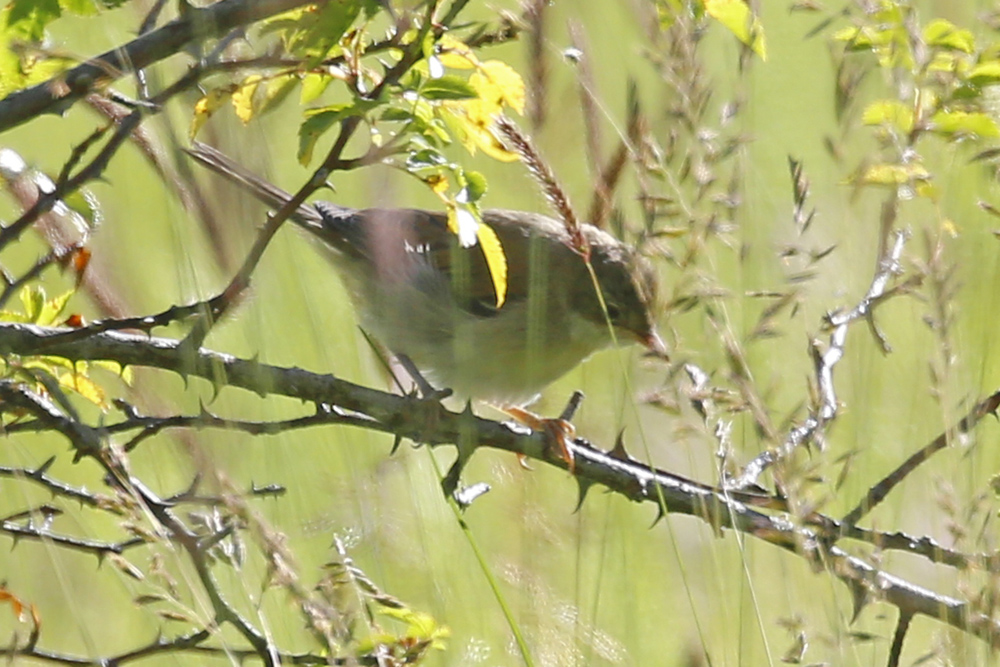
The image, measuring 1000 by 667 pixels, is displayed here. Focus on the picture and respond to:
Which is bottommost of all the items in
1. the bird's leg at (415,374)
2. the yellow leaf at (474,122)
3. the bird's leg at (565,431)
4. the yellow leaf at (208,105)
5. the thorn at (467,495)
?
A: the bird's leg at (415,374)

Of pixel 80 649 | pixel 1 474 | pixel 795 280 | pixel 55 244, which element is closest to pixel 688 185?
pixel 795 280

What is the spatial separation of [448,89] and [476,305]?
5.97 ft

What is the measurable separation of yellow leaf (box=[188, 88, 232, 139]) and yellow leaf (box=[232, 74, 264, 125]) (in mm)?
14

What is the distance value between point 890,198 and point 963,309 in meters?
0.36

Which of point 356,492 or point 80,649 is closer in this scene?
point 356,492

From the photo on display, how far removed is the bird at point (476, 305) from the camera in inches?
127

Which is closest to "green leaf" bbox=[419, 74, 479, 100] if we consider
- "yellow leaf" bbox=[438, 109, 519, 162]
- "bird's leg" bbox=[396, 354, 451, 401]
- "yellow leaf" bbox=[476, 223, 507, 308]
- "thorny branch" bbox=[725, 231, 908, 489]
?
"yellow leaf" bbox=[438, 109, 519, 162]

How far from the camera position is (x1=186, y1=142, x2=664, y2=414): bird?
3.22 m

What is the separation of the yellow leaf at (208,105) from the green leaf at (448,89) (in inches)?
11.1

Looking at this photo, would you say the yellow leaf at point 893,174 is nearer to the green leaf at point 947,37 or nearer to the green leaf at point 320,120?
the green leaf at point 947,37

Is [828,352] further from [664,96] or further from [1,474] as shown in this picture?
[1,474]

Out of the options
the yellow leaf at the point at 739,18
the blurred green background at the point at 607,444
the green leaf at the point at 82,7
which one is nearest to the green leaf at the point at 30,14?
the green leaf at the point at 82,7

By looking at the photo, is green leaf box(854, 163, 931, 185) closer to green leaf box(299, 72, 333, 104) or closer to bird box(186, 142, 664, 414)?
green leaf box(299, 72, 333, 104)

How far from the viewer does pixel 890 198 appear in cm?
179
